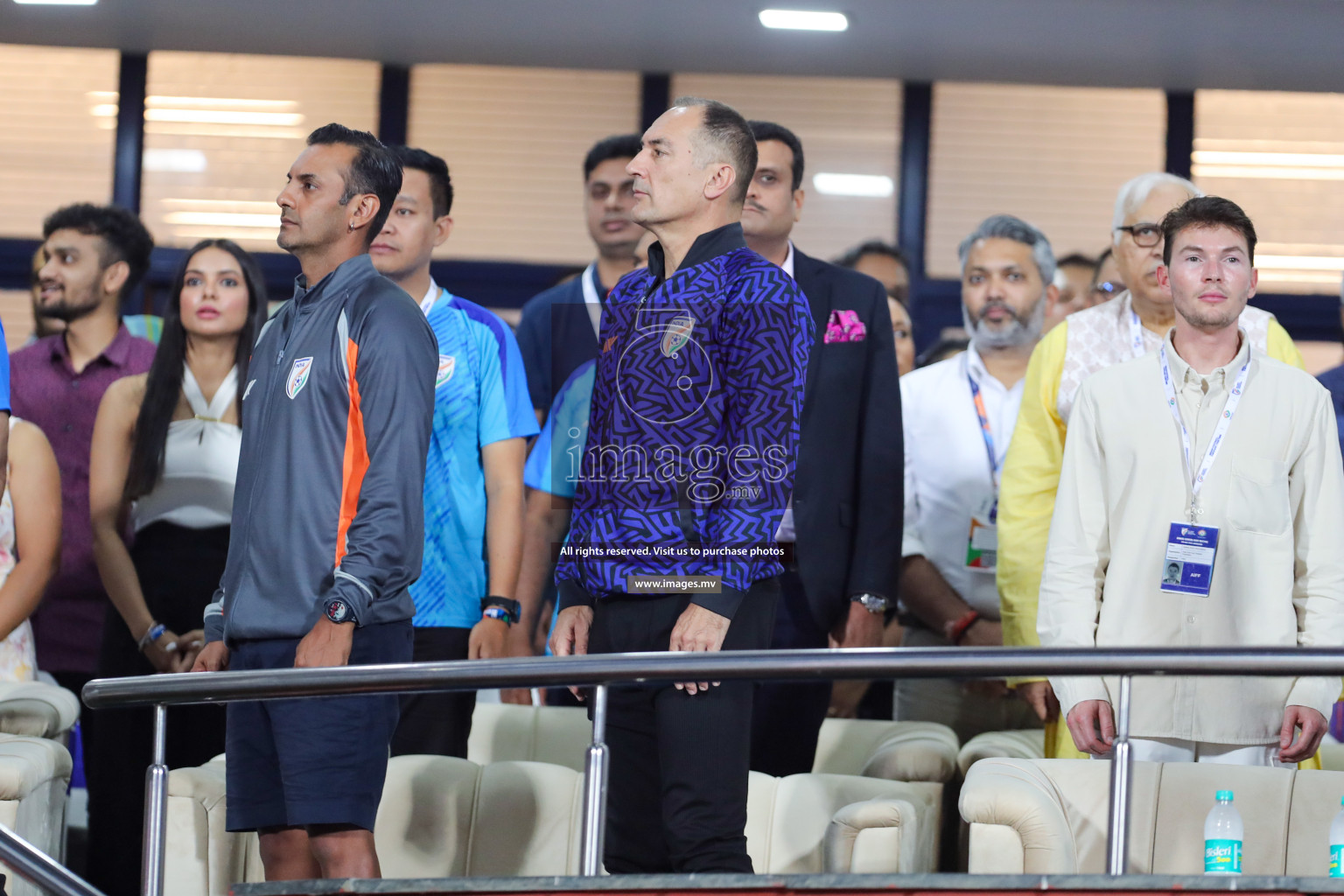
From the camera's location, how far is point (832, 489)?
3.55 m

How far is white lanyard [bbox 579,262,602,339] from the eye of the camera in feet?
12.2

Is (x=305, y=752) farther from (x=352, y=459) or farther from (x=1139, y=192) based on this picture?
(x=1139, y=192)

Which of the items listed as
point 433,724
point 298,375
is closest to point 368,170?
point 298,375

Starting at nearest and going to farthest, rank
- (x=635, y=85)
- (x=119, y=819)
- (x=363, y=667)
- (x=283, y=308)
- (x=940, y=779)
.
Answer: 1. (x=363, y=667)
2. (x=283, y=308)
3. (x=940, y=779)
4. (x=119, y=819)
5. (x=635, y=85)

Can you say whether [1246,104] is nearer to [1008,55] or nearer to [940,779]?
[1008,55]

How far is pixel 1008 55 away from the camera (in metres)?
6.87

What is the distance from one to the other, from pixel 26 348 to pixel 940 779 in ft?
10.0

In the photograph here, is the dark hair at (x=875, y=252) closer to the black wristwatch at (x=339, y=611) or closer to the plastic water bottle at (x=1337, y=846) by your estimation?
the plastic water bottle at (x=1337, y=846)

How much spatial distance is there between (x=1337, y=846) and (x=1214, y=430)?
867 mm

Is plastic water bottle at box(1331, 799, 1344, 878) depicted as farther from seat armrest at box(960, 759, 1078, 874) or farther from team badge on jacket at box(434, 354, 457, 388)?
team badge on jacket at box(434, 354, 457, 388)

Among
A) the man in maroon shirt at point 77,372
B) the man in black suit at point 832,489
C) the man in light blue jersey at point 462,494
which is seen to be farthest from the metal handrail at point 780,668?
the man in maroon shirt at point 77,372

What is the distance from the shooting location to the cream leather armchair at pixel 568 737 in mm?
3912

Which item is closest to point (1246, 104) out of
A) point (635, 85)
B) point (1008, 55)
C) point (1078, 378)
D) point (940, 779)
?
point (1008, 55)

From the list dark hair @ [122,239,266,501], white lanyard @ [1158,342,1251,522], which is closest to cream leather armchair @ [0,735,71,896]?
dark hair @ [122,239,266,501]
